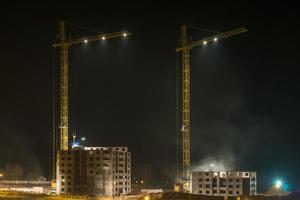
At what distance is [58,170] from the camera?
74.8 m

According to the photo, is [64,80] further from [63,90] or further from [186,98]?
[186,98]

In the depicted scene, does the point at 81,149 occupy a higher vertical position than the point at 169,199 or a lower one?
higher

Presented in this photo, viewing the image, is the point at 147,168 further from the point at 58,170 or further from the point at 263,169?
the point at 58,170

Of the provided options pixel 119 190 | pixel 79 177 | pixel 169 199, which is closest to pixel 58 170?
pixel 79 177

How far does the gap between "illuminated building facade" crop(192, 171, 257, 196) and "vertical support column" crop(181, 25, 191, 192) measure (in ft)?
7.64

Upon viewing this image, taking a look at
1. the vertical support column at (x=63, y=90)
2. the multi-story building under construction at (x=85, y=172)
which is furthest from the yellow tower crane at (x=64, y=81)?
the multi-story building under construction at (x=85, y=172)

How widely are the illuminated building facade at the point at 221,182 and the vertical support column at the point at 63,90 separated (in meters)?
20.5

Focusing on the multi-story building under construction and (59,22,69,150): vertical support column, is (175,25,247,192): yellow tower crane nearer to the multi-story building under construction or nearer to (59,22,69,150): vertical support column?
the multi-story building under construction

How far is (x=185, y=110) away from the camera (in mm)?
83312

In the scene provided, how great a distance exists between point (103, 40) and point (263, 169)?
49.8 metres

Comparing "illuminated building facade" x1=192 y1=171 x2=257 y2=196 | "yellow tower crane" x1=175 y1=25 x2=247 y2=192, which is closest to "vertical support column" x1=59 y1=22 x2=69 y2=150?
"yellow tower crane" x1=175 y1=25 x2=247 y2=192

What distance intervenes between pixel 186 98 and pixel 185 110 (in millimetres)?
1897

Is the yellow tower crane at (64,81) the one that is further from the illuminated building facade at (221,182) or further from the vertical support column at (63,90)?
the illuminated building facade at (221,182)

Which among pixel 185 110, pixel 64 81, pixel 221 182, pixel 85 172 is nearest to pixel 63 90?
pixel 64 81
